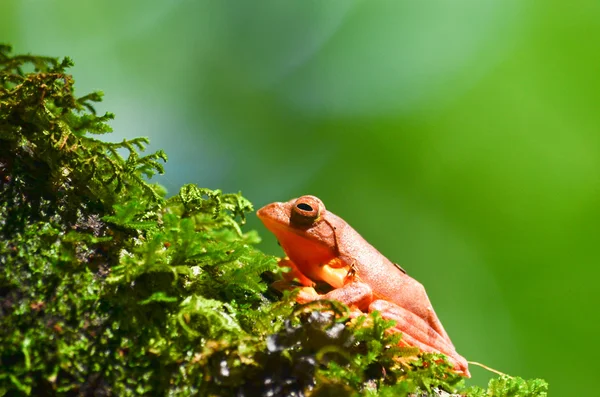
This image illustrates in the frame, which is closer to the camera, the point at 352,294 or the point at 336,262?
the point at 352,294

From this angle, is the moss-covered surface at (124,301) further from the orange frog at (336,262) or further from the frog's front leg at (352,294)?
the orange frog at (336,262)

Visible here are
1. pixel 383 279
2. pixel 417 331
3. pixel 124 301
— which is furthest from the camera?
pixel 383 279

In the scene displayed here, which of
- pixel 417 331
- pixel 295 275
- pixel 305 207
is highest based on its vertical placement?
pixel 305 207

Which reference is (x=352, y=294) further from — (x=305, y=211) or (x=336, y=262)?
(x=305, y=211)

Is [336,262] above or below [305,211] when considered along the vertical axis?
below

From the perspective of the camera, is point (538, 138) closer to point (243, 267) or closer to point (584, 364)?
point (584, 364)

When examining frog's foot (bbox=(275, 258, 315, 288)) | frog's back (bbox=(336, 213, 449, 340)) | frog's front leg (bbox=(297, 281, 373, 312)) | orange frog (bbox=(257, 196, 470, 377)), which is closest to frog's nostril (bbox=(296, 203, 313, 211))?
orange frog (bbox=(257, 196, 470, 377))

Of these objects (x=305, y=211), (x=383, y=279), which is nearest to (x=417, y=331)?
(x=383, y=279)
